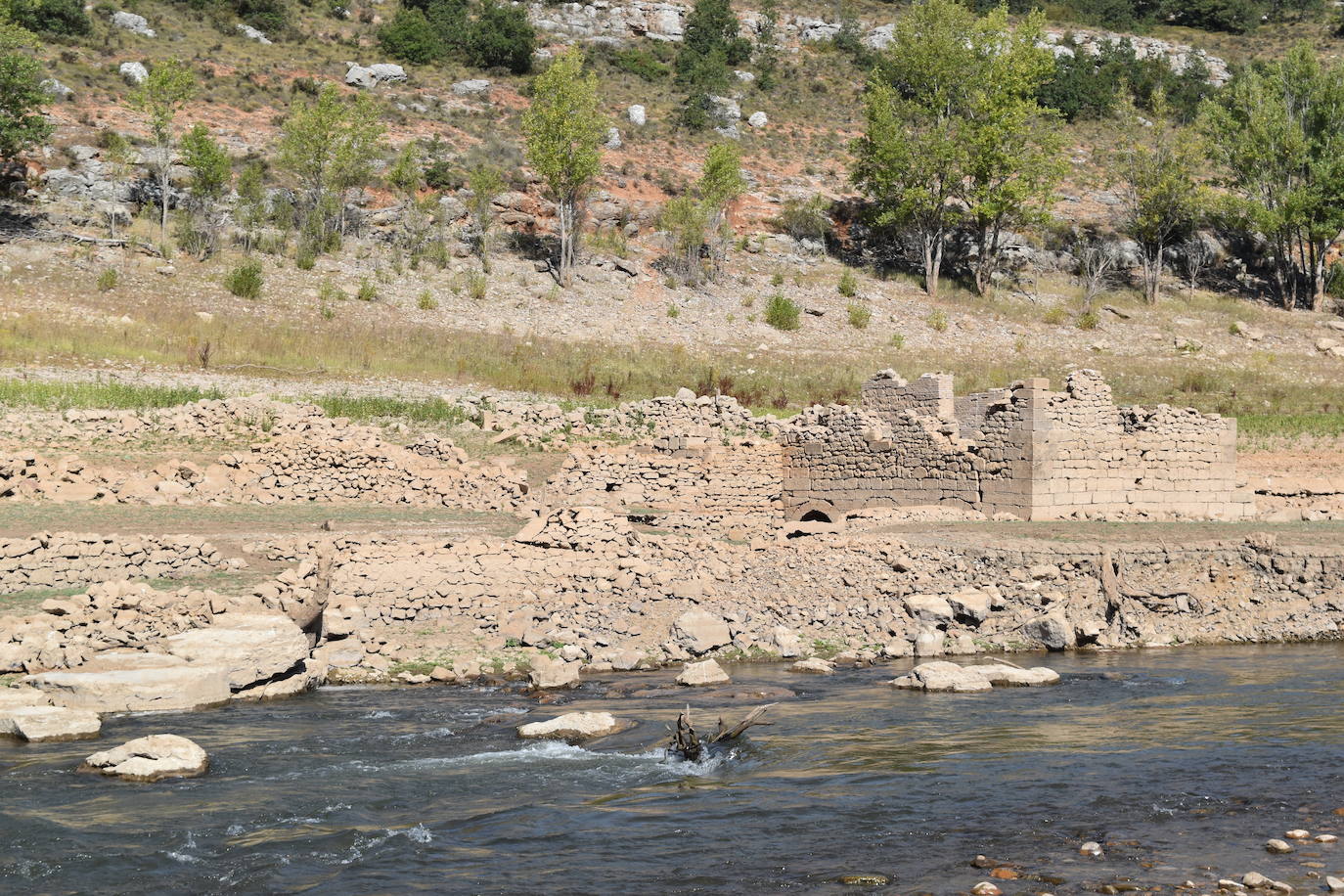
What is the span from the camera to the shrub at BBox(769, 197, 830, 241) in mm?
52750

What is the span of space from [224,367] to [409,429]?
22.7ft

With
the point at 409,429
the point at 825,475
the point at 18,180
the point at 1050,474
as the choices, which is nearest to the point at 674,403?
the point at 825,475

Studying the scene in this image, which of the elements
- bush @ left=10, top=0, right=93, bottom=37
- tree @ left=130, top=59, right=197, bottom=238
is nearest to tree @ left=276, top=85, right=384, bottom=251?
tree @ left=130, top=59, right=197, bottom=238

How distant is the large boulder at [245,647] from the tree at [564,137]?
33.1 m

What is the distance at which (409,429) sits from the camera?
2481 cm

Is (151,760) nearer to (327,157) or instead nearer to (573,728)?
(573,728)

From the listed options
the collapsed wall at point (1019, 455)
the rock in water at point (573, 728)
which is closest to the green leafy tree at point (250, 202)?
the collapsed wall at point (1019, 455)

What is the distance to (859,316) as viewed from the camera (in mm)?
44000

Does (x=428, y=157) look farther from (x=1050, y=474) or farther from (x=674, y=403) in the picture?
(x=1050, y=474)

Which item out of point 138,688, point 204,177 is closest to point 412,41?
point 204,177

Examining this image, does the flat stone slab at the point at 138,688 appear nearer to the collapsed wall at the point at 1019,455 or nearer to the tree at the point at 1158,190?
the collapsed wall at the point at 1019,455

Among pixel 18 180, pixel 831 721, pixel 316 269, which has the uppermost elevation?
pixel 18 180

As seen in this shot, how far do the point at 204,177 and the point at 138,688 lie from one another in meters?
34.8

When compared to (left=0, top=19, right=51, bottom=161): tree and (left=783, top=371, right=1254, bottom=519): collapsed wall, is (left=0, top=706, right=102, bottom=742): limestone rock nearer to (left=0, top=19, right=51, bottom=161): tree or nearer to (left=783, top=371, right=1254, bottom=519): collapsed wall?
(left=783, top=371, right=1254, bottom=519): collapsed wall
